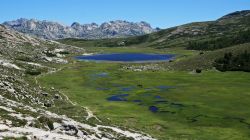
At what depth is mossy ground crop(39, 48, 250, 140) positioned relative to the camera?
6828 cm

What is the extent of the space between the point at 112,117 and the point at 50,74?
76.6m

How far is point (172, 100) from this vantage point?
98.5 meters

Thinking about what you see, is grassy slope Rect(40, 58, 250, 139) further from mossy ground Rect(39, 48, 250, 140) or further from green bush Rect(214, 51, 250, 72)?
green bush Rect(214, 51, 250, 72)

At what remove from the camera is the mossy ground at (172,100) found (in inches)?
2688

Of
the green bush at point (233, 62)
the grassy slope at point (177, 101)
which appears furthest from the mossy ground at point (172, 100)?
the green bush at point (233, 62)

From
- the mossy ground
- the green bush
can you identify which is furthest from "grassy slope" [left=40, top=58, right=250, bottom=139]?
the green bush

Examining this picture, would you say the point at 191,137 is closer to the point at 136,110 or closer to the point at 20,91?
the point at 136,110

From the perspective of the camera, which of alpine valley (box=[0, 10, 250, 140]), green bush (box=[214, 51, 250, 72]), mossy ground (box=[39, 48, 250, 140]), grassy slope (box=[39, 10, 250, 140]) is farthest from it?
green bush (box=[214, 51, 250, 72])

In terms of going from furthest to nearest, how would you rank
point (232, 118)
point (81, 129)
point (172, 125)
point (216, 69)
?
1. point (216, 69)
2. point (232, 118)
3. point (172, 125)
4. point (81, 129)

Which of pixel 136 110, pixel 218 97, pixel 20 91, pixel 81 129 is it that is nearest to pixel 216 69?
pixel 218 97

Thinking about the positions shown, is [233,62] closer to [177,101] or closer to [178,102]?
[177,101]

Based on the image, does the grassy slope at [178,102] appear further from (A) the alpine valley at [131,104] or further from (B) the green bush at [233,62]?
(B) the green bush at [233,62]

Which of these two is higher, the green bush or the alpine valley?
the green bush

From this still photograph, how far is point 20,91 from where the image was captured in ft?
240
